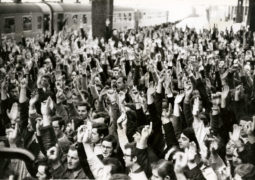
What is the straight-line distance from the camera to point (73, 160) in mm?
3178

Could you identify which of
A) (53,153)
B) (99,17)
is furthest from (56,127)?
(99,17)

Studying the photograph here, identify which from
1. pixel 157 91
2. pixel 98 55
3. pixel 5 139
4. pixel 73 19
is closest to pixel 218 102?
pixel 157 91

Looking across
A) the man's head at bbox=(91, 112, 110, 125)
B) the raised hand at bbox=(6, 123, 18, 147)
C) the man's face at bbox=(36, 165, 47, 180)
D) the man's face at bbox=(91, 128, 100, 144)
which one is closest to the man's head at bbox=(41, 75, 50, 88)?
the man's head at bbox=(91, 112, 110, 125)

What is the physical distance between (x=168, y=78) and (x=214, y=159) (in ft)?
7.09

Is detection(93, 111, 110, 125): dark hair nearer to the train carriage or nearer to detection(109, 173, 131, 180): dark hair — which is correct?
detection(109, 173, 131, 180): dark hair

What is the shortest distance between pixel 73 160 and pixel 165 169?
717 mm

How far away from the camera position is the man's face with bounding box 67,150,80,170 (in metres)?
3.18

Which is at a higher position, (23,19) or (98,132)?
(23,19)

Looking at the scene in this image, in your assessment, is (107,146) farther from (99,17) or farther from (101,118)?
(99,17)

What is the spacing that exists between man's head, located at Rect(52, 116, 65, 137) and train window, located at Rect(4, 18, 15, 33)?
8.19 metres

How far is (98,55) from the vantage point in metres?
8.38

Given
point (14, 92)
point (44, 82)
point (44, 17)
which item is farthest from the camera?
point (44, 17)

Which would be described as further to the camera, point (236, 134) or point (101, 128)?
point (101, 128)

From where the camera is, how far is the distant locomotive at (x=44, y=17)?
38.7ft
